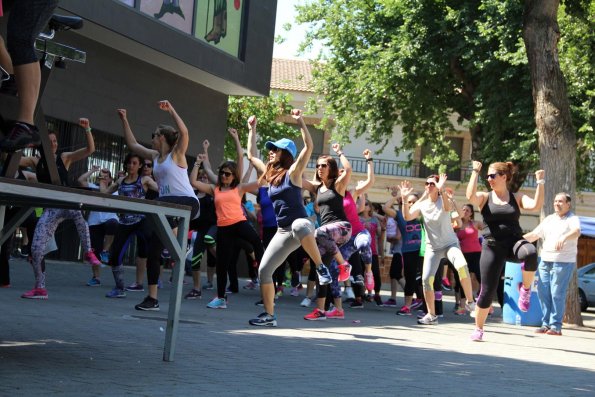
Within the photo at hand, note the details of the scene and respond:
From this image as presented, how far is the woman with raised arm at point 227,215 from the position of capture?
44.2ft

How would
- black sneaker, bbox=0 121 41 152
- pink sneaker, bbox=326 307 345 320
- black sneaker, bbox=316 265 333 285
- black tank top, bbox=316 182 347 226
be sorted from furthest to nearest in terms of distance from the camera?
pink sneaker, bbox=326 307 345 320 < black tank top, bbox=316 182 347 226 < black sneaker, bbox=316 265 333 285 < black sneaker, bbox=0 121 41 152

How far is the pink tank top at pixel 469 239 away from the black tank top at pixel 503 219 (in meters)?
6.98

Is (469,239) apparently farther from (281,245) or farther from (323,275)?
(281,245)

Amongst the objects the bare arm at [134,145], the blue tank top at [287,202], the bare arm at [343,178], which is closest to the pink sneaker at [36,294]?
the bare arm at [134,145]

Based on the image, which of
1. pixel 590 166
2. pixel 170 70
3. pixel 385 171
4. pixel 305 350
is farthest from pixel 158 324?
pixel 385 171

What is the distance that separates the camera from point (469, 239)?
18531mm

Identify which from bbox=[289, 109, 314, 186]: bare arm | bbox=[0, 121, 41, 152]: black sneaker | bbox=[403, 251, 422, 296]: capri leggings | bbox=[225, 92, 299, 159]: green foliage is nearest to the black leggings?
bbox=[289, 109, 314, 186]: bare arm

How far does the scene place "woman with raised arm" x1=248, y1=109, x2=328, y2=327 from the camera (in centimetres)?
1064

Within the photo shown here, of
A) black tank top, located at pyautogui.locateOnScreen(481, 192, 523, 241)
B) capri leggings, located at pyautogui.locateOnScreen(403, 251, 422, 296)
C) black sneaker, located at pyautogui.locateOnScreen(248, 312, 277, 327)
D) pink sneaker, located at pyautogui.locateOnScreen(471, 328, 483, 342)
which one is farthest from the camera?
capri leggings, located at pyautogui.locateOnScreen(403, 251, 422, 296)

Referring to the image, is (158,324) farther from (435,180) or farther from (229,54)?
(229,54)

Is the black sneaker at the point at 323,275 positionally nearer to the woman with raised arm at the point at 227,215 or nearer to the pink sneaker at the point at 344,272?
the pink sneaker at the point at 344,272

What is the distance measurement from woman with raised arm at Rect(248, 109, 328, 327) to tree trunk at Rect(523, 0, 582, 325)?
7.02 m

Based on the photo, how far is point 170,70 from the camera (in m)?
23.5

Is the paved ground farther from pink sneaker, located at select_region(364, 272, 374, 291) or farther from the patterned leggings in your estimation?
pink sneaker, located at select_region(364, 272, 374, 291)
